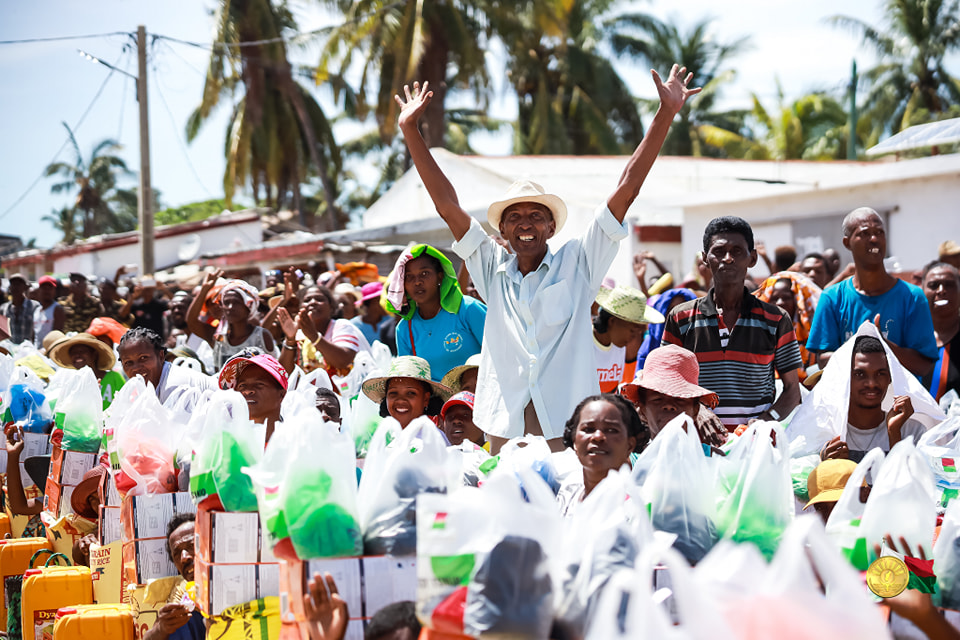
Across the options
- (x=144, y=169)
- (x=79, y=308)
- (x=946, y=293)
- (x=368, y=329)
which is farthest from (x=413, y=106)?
(x=144, y=169)

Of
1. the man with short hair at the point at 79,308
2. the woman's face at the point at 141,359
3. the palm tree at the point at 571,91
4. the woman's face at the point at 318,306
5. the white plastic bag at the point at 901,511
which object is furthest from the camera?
the palm tree at the point at 571,91

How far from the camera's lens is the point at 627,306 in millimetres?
5402

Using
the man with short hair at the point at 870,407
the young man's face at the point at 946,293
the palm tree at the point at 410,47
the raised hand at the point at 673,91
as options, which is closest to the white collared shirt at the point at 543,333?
the raised hand at the point at 673,91

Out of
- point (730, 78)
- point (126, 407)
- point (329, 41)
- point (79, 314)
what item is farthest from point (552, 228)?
point (730, 78)

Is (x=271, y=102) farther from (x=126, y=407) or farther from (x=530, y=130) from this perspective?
(x=126, y=407)

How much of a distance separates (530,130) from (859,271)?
2412cm

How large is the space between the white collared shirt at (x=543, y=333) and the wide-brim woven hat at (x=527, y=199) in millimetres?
141

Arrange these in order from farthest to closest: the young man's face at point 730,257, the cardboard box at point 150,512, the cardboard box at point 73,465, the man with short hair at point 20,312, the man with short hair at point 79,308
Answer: the man with short hair at point 20,312 < the man with short hair at point 79,308 < the cardboard box at point 73,465 < the young man's face at point 730,257 < the cardboard box at point 150,512

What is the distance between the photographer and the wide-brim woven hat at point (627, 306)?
538cm

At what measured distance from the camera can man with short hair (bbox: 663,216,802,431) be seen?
383 centimetres

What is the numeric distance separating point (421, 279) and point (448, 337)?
0.33m

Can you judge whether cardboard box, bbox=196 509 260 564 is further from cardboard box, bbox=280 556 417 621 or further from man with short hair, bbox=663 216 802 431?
man with short hair, bbox=663 216 802 431

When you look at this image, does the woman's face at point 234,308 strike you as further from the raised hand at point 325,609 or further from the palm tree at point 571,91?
the palm tree at point 571,91

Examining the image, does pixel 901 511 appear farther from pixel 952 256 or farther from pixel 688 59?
pixel 688 59
